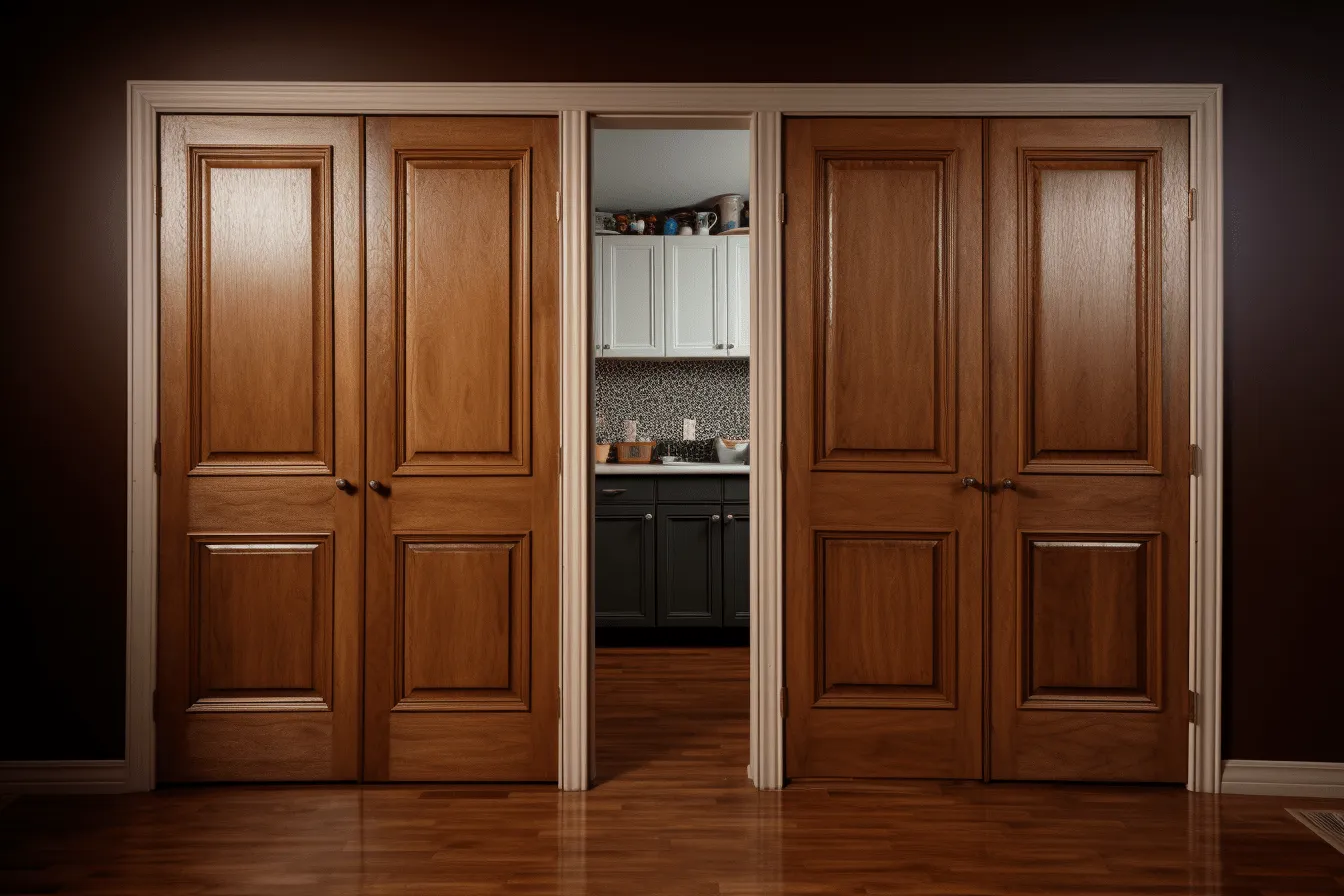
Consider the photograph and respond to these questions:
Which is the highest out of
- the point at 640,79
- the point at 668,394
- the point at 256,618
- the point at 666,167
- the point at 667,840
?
the point at 666,167

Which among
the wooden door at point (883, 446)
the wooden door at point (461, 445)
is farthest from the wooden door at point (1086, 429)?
the wooden door at point (461, 445)

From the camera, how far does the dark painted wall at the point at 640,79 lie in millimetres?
2748

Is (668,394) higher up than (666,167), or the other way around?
(666,167)

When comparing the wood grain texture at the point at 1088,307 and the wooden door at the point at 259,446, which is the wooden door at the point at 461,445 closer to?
the wooden door at the point at 259,446

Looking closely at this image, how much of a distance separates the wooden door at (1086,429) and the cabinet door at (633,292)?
2.82 m

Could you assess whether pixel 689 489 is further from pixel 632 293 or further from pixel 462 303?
pixel 462 303

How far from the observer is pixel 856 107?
2.79m

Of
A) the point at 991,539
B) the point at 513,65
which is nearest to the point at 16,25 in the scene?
the point at 513,65

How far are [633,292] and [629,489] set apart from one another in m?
1.30

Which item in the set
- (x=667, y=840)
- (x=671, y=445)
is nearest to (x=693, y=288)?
(x=671, y=445)

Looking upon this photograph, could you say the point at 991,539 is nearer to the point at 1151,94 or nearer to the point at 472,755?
the point at 1151,94

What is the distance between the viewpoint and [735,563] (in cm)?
485

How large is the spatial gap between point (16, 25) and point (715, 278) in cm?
352

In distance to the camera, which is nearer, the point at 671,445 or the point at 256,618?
the point at 256,618
